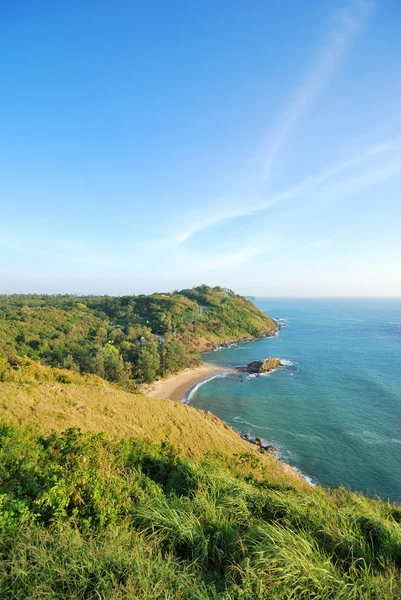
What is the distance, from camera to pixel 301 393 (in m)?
39.8

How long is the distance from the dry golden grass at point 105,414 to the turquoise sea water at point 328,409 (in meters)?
6.47

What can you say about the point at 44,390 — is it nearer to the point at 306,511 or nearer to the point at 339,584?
the point at 306,511

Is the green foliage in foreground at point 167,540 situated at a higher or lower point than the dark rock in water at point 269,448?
higher

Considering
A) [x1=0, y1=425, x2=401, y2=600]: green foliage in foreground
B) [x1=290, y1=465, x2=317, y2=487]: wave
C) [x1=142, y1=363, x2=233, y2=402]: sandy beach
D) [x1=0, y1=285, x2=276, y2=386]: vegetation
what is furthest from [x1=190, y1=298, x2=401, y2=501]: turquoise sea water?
[x1=0, y1=425, x2=401, y2=600]: green foliage in foreground

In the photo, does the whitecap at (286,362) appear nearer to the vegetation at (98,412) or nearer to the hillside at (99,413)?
the vegetation at (98,412)

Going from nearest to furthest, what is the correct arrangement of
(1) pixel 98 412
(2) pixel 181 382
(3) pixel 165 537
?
(3) pixel 165 537 → (1) pixel 98 412 → (2) pixel 181 382

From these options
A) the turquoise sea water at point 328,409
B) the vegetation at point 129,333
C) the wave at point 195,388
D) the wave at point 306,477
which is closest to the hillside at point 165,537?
the wave at point 306,477

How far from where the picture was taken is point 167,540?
4.87 m

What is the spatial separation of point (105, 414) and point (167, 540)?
1338 cm

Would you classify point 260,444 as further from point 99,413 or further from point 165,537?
point 165,537

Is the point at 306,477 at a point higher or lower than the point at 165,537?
lower

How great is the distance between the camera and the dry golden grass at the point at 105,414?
42.8 ft

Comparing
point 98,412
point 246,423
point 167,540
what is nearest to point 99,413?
point 98,412

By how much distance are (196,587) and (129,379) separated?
4191cm
